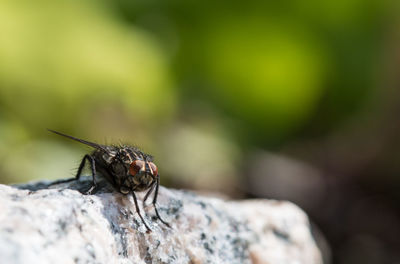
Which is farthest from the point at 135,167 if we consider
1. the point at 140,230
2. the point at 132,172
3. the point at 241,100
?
the point at 241,100

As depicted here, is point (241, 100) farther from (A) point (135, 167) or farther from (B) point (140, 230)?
(B) point (140, 230)

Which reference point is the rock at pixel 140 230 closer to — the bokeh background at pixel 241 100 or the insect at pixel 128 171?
the insect at pixel 128 171

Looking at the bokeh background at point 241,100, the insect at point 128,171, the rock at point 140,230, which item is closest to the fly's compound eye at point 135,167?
the insect at point 128,171

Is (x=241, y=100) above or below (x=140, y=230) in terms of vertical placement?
above

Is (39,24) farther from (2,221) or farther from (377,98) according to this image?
(377,98)

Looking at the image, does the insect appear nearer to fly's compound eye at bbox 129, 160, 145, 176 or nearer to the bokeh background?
fly's compound eye at bbox 129, 160, 145, 176

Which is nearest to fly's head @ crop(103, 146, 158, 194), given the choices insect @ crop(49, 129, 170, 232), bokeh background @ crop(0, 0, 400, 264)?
insect @ crop(49, 129, 170, 232)

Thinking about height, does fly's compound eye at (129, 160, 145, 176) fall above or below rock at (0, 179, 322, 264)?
above

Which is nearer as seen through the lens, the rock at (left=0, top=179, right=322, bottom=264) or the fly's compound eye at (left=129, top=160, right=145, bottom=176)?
the rock at (left=0, top=179, right=322, bottom=264)
